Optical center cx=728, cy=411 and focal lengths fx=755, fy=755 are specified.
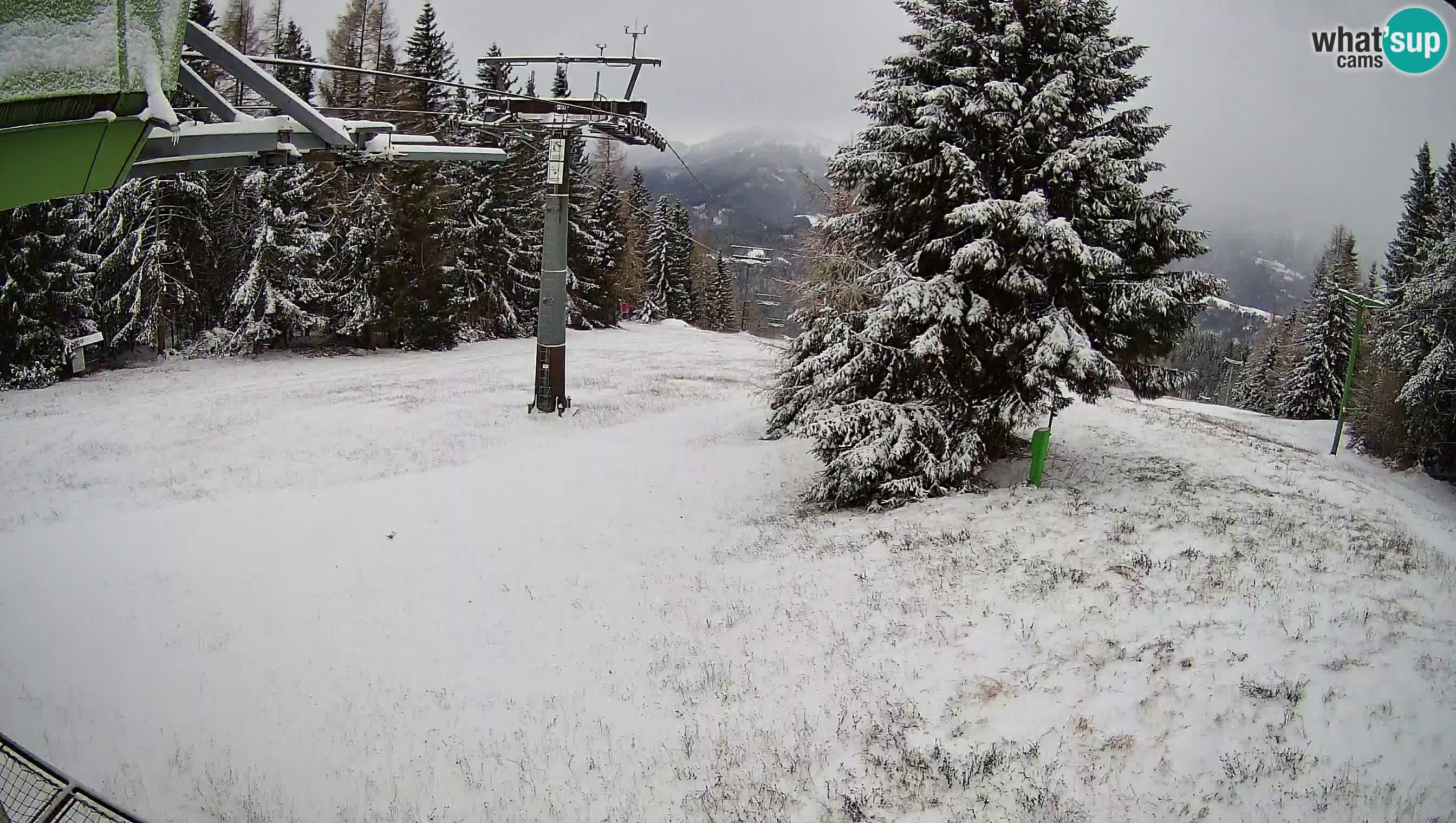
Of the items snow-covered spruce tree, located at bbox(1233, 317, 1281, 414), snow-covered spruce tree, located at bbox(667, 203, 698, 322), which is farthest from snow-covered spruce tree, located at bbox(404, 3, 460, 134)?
snow-covered spruce tree, located at bbox(1233, 317, 1281, 414)

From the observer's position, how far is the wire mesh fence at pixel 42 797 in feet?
13.2

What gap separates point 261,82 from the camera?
5902 millimetres

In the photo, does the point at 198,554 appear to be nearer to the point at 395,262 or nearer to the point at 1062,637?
the point at 1062,637

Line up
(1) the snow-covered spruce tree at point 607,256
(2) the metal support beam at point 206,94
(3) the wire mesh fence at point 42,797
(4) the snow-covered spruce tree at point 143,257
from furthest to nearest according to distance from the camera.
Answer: (1) the snow-covered spruce tree at point 607,256, (4) the snow-covered spruce tree at point 143,257, (2) the metal support beam at point 206,94, (3) the wire mesh fence at point 42,797

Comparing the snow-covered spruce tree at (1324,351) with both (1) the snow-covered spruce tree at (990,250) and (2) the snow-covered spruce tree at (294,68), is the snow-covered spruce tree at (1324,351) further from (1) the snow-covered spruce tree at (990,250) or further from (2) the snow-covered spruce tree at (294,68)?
(2) the snow-covered spruce tree at (294,68)

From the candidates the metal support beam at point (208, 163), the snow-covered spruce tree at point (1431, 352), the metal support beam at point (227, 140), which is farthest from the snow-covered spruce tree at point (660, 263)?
the metal support beam at point (227, 140)

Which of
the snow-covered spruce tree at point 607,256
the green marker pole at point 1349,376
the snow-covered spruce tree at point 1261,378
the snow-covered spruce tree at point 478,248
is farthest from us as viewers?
the snow-covered spruce tree at point 1261,378

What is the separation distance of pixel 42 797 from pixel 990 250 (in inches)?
450

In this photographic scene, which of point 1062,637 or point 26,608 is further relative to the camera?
point 26,608

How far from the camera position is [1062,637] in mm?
7148

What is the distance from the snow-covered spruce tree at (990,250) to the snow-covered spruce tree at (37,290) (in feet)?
87.4

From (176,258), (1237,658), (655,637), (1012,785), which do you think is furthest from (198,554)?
(176,258)

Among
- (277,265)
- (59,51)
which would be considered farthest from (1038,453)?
(277,265)

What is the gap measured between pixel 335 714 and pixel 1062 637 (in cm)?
687
